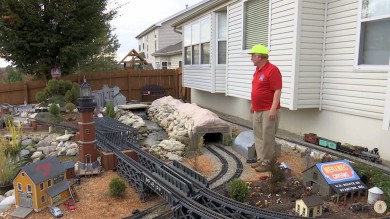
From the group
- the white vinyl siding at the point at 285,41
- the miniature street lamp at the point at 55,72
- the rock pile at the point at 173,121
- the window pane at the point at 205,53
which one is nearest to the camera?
the white vinyl siding at the point at 285,41

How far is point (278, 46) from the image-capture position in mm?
7375

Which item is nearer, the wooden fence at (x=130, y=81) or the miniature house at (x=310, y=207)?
the miniature house at (x=310, y=207)

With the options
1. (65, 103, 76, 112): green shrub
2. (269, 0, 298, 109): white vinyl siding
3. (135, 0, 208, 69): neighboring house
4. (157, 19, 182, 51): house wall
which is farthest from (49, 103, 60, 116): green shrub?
(157, 19, 182, 51): house wall

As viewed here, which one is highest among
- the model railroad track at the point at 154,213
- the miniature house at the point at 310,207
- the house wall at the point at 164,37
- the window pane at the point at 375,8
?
the house wall at the point at 164,37

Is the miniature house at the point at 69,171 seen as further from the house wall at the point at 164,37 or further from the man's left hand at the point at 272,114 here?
the house wall at the point at 164,37

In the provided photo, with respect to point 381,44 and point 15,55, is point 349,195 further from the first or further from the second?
point 15,55

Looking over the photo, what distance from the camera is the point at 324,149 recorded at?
6262mm

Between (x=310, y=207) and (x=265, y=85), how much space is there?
2.04 m

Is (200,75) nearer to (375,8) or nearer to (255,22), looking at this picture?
(255,22)

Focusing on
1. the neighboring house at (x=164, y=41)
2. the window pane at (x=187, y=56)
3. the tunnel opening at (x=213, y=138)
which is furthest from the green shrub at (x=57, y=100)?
the neighboring house at (x=164, y=41)

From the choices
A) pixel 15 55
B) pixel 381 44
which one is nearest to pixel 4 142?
pixel 381 44

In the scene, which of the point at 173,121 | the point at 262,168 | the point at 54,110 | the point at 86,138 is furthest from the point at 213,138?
the point at 54,110

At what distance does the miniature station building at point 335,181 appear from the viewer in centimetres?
397

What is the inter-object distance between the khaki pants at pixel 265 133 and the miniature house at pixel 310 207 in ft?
4.78
